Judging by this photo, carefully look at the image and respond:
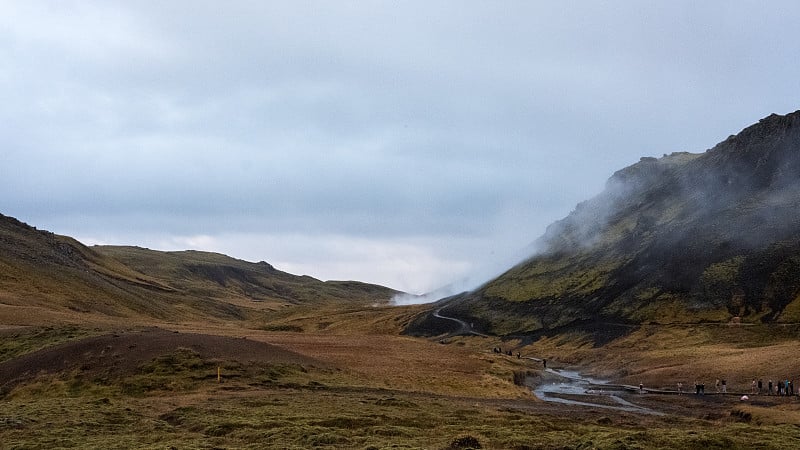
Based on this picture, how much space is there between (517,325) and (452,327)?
67.2ft

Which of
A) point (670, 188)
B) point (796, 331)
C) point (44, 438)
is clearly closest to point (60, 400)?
point (44, 438)

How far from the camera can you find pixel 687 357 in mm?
86188

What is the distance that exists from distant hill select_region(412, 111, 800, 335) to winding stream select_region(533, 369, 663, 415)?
40931mm

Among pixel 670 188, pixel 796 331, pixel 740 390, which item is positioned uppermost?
pixel 670 188

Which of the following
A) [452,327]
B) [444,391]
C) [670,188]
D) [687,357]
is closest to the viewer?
[444,391]

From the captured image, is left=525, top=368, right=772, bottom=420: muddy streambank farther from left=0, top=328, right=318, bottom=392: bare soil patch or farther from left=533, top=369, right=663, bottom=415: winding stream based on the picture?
left=0, top=328, right=318, bottom=392: bare soil patch

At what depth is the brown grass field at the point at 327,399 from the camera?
2920cm

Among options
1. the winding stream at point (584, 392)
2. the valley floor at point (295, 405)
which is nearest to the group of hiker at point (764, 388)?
the valley floor at point (295, 405)

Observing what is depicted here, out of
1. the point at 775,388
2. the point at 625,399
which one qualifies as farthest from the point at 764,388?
the point at 625,399

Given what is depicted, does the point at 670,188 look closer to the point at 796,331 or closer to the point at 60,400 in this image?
the point at 796,331

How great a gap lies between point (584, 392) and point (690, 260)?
79.3m

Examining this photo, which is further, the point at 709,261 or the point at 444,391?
the point at 709,261

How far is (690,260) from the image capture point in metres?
137

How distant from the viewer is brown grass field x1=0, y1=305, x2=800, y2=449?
29.2 metres
